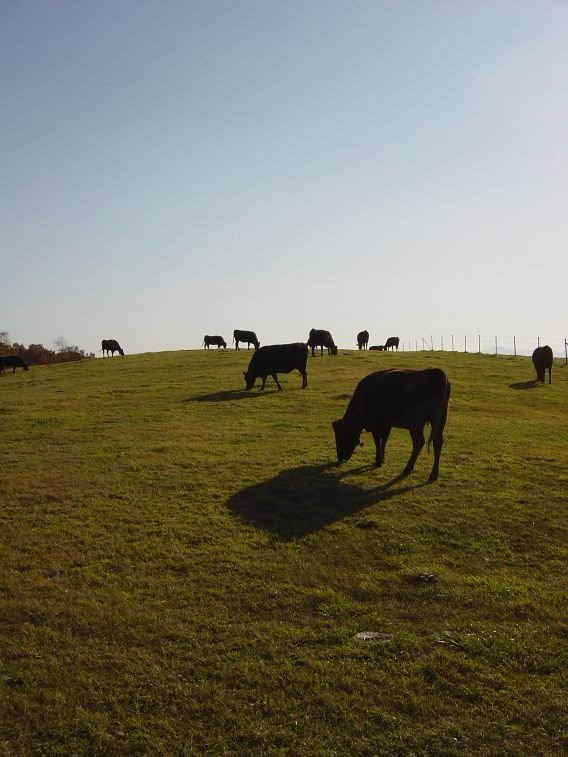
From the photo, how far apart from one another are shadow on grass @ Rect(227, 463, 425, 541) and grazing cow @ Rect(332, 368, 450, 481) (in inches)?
42.2

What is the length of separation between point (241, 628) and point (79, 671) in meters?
1.93

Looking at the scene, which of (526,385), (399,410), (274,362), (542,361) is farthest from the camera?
(542,361)

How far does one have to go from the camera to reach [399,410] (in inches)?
588

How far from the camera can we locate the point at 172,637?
7594 mm

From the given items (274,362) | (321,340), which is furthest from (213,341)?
(274,362)

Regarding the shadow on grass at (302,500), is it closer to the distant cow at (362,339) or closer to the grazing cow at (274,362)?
the grazing cow at (274,362)

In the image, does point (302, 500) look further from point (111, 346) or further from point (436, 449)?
A: point (111, 346)

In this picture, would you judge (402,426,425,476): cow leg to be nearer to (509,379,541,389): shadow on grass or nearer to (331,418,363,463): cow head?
(331,418,363,463): cow head

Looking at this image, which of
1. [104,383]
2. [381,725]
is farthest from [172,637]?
[104,383]

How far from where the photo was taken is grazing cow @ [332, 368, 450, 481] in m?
14.6

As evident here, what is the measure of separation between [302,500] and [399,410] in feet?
12.2

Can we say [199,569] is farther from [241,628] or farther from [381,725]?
[381,725]

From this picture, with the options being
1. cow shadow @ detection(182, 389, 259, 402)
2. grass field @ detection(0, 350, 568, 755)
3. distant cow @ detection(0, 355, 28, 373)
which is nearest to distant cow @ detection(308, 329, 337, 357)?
cow shadow @ detection(182, 389, 259, 402)

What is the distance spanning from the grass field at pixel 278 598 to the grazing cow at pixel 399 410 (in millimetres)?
634
